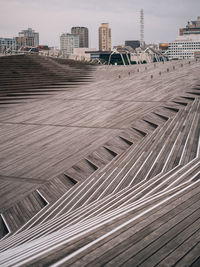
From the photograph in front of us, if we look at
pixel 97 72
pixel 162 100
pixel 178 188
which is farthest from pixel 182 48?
pixel 178 188

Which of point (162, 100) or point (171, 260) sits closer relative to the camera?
point (171, 260)

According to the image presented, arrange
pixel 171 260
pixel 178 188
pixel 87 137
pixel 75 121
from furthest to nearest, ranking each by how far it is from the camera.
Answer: pixel 75 121
pixel 87 137
pixel 178 188
pixel 171 260

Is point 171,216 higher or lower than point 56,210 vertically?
higher

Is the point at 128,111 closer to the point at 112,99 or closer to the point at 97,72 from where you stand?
the point at 112,99

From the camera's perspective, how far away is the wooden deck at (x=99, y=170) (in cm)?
407

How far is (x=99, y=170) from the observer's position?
33.5ft

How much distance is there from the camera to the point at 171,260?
363cm

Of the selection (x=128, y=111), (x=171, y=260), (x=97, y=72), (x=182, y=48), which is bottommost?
(x=171, y=260)

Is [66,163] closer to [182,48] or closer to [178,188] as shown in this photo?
[178,188]

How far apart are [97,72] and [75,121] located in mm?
16180

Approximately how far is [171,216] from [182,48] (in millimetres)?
206141

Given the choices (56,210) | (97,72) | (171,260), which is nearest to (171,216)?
(171,260)

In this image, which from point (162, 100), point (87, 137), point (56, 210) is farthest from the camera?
Result: point (162, 100)

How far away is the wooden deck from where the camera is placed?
4.07m
